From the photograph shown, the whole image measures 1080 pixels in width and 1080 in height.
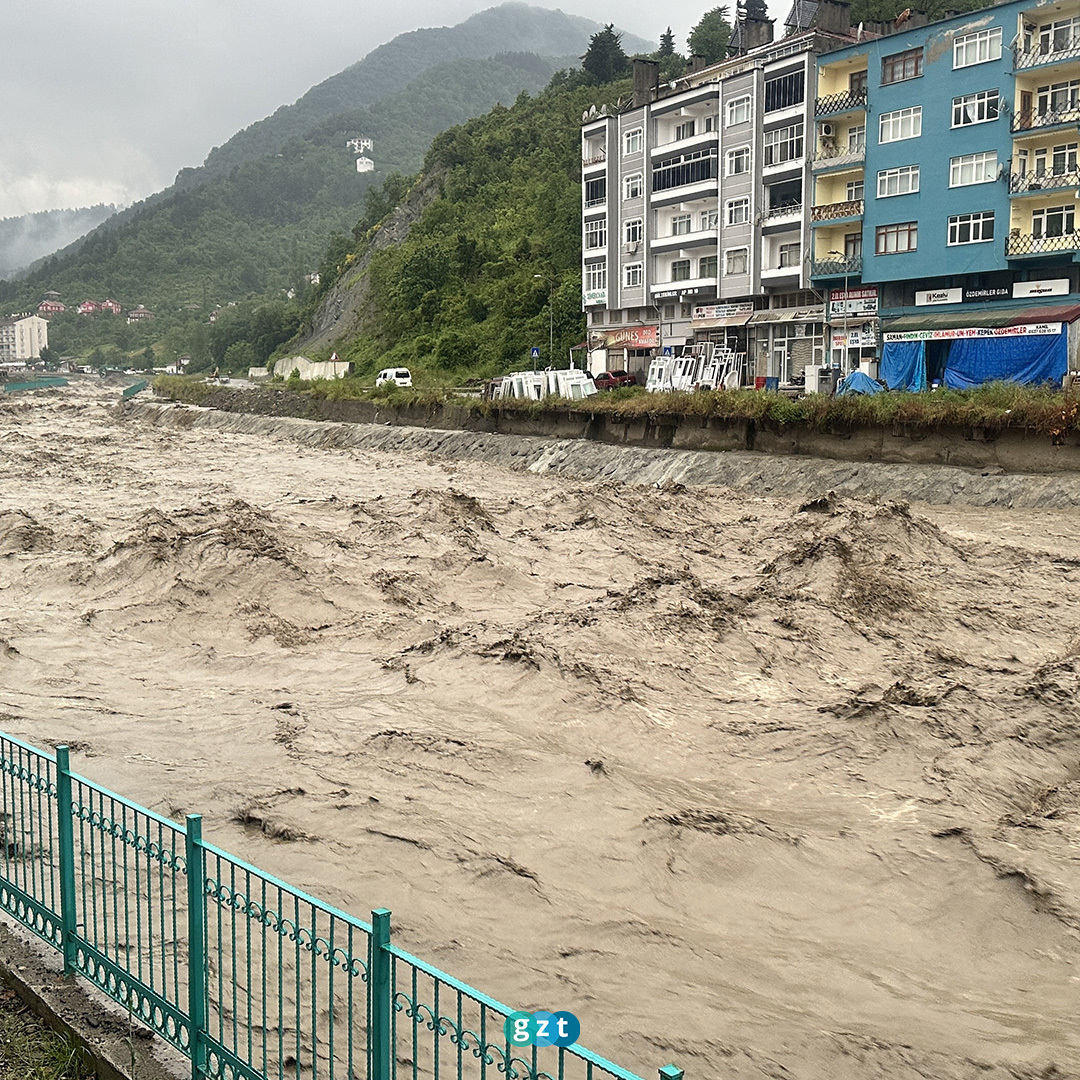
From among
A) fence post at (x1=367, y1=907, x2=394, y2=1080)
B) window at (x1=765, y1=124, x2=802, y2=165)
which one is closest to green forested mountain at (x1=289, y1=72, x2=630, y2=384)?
window at (x1=765, y1=124, x2=802, y2=165)

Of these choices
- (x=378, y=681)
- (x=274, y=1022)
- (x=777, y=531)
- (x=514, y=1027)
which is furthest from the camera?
(x=777, y=531)

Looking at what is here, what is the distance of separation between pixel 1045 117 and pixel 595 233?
29.4 meters

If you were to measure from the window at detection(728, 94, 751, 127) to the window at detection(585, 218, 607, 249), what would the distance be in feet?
36.4

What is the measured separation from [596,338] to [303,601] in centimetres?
5309

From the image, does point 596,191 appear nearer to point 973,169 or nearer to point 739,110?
point 739,110

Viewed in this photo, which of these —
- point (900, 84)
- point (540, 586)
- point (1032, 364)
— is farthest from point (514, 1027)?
point (900, 84)

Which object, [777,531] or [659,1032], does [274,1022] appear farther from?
[777,531]

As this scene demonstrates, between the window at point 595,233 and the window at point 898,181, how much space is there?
67.8ft

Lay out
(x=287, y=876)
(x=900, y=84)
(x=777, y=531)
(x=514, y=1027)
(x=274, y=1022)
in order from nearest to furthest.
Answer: (x=514, y=1027) → (x=274, y=1022) → (x=287, y=876) → (x=777, y=531) → (x=900, y=84)

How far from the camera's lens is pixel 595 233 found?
230 feet

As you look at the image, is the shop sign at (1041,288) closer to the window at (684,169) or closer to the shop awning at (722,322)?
the shop awning at (722,322)

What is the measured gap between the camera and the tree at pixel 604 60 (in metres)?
113

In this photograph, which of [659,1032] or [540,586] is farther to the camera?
[540,586]

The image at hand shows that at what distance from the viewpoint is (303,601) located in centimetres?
2008
